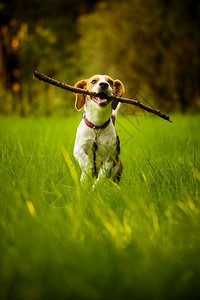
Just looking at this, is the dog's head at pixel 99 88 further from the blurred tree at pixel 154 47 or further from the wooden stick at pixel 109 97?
the blurred tree at pixel 154 47

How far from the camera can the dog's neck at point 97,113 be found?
2.98 meters

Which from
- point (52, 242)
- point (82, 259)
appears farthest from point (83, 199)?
point (82, 259)

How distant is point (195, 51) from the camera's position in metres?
12.8

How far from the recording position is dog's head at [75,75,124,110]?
2.89m

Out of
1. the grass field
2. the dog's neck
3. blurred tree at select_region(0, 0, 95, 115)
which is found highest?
blurred tree at select_region(0, 0, 95, 115)

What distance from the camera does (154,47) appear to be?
13.4 metres

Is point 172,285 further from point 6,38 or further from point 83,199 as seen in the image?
point 6,38

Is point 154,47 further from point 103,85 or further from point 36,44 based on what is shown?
point 103,85

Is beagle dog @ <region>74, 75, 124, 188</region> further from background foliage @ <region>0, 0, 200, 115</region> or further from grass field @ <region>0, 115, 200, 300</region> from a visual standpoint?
background foliage @ <region>0, 0, 200, 115</region>

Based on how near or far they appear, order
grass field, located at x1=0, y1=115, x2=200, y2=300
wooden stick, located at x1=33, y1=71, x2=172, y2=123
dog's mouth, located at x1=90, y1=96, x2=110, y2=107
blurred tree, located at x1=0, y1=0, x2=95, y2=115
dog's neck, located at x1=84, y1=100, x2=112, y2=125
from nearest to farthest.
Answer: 1. grass field, located at x1=0, y1=115, x2=200, y2=300
2. wooden stick, located at x1=33, y1=71, x2=172, y2=123
3. dog's mouth, located at x1=90, y1=96, x2=110, y2=107
4. dog's neck, located at x1=84, y1=100, x2=112, y2=125
5. blurred tree, located at x1=0, y1=0, x2=95, y2=115

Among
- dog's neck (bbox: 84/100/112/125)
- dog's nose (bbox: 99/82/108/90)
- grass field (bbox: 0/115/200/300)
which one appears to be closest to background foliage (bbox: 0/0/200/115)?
dog's neck (bbox: 84/100/112/125)

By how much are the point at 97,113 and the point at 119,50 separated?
11.7 m

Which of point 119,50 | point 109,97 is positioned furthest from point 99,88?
point 119,50

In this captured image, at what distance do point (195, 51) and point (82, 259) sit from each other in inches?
506
